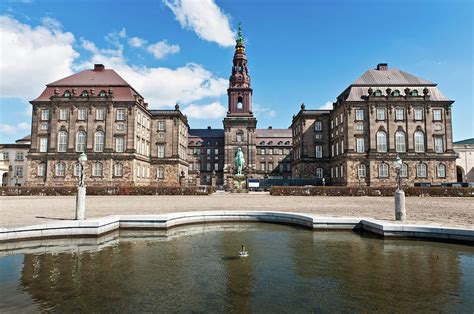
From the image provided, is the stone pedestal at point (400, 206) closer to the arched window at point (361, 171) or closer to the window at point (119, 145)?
the arched window at point (361, 171)

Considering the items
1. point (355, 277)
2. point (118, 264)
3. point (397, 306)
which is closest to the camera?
point (397, 306)

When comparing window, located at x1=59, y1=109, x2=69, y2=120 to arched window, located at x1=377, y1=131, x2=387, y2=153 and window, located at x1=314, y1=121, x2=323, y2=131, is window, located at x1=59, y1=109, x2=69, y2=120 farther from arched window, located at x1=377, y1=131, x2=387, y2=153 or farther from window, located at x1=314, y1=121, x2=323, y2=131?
arched window, located at x1=377, y1=131, x2=387, y2=153

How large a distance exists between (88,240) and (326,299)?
8779 mm

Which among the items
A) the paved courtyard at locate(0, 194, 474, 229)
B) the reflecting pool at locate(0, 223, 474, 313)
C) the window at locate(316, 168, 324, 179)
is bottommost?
the reflecting pool at locate(0, 223, 474, 313)

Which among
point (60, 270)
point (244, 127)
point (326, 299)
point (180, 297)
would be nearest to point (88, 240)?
point (60, 270)

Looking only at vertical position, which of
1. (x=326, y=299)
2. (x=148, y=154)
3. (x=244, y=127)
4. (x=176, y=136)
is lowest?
(x=326, y=299)

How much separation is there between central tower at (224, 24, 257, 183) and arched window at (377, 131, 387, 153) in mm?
38327

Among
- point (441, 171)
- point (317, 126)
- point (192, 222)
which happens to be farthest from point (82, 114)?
point (441, 171)

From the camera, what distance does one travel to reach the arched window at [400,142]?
48.3 m

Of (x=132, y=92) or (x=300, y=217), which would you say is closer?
(x=300, y=217)

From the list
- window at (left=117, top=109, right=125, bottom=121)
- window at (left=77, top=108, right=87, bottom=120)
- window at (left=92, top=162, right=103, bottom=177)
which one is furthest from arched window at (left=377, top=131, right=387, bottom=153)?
window at (left=77, top=108, right=87, bottom=120)

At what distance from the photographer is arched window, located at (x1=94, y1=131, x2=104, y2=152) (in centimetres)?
5022

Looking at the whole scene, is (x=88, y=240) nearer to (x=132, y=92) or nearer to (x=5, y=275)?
(x=5, y=275)

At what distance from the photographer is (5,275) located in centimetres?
708
